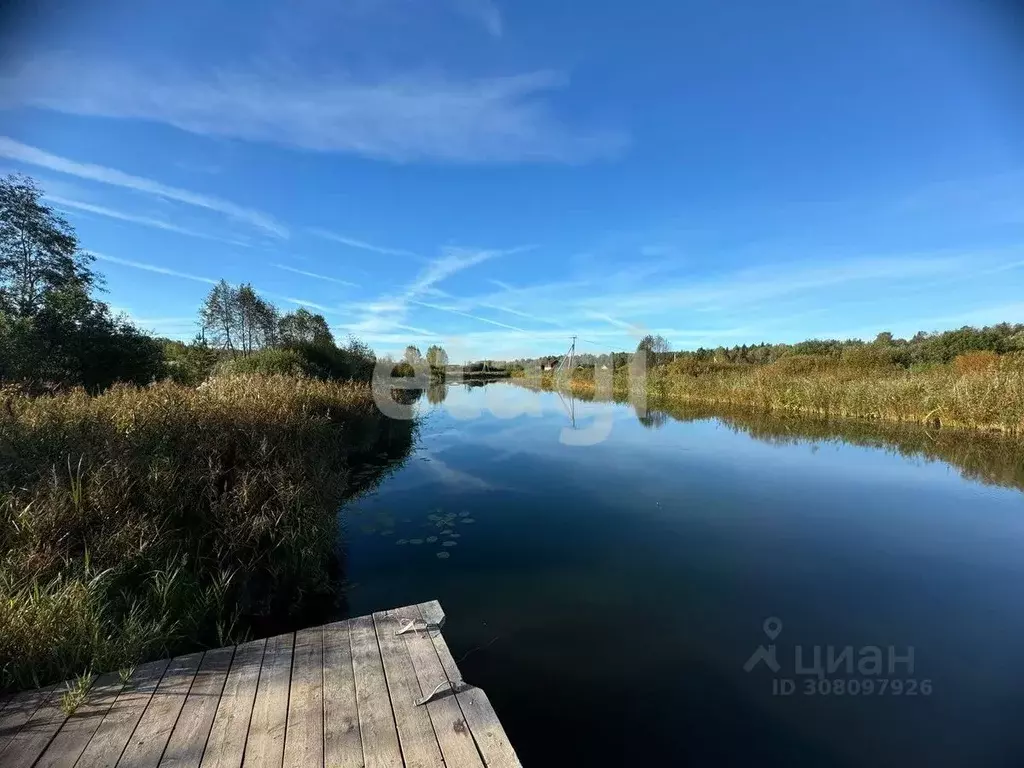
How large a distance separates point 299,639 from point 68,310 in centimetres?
1481

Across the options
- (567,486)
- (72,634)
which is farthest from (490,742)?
(567,486)

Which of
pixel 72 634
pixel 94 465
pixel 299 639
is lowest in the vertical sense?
pixel 299 639

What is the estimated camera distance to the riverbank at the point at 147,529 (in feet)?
8.94

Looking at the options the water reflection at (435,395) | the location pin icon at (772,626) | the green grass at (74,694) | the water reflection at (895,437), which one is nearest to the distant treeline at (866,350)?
the water reflection at (895,437)

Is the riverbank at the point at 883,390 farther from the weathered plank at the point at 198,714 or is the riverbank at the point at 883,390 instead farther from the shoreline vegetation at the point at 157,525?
the weathered plank at the point at 198,714

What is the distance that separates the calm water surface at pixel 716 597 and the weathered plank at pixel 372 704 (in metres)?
1.03

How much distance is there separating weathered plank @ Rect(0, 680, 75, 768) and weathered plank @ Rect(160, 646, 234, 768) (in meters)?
0.50

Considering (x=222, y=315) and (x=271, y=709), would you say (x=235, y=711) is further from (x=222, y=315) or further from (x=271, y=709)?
(x=222, y=315)

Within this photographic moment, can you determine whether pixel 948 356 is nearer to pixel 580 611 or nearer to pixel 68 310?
pixel 580 611

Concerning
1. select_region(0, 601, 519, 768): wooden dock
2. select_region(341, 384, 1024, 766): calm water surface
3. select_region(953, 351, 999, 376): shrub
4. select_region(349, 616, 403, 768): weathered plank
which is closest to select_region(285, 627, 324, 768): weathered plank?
select_region(0, 601, 519, 768): wooden dock

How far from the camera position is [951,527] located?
651 centimetres

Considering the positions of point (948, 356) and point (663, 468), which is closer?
point (663, 468)

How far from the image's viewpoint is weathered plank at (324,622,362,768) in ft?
6.34

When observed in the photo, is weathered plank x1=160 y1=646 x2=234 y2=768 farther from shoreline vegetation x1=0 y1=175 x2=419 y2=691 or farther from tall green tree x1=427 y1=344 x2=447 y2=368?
tall green tree x1=427 y1=344 x2=447 y2=368
